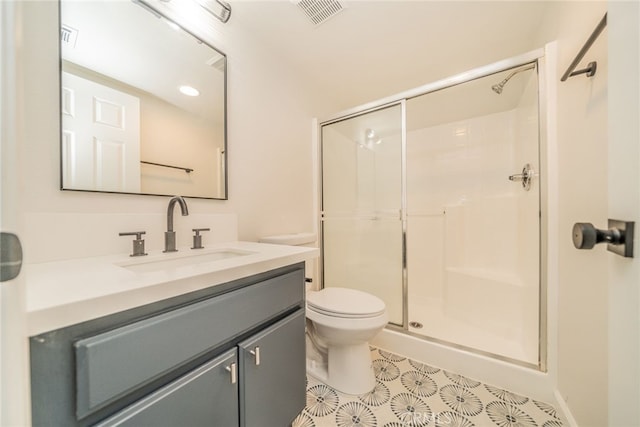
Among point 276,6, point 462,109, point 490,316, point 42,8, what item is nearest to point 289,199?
point 276,6

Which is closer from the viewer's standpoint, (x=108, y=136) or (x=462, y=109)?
(x=108, y=136)

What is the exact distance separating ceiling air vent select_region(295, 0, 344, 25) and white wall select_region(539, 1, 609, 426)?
107 centimetres

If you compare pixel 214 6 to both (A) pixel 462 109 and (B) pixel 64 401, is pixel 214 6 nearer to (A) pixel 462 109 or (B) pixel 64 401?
(B) pixel 64 401

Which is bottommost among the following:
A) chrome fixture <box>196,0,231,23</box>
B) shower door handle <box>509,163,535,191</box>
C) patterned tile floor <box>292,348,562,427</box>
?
patterned tile floor <box>292,348,562,427</box>

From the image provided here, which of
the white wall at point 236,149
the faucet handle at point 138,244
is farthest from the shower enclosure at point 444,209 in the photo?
the faucet handle at point 138,244

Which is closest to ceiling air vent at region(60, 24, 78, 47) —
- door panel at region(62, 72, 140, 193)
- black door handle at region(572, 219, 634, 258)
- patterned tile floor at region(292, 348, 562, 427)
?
door panel at region(62, 72, 140, 193)

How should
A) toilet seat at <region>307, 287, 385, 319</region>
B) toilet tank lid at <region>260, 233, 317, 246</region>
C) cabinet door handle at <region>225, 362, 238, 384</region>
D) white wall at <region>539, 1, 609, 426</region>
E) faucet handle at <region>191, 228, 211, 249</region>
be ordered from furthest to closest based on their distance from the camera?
toilet tank lid at <region>260, 233, 317, 246</region>, toilet seat at <region>307, 287, 385, 319</region>, faucet handle at <region>191, 228, 211, 249</region>, white wall at <region>539, 1, 609, 426</region>, cabinet door handle at <region>225, 362, 238, 384</region>

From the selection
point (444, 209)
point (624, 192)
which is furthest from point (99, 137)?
point (444, 209)

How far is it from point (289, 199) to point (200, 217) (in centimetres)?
71

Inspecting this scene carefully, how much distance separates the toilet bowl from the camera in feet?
3.79

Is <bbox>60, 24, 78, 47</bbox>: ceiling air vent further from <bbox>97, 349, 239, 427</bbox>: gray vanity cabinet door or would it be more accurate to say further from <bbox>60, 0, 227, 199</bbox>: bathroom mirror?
<bbox>97, 349, 239, 427</bbox>: gray vanity cabinet door

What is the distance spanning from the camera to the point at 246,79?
140cm

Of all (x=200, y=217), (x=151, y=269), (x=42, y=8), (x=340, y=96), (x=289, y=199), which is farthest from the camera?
(x=340, y=96)

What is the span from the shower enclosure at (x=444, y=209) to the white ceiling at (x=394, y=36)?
0.27 meters
